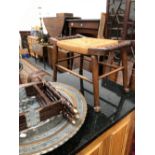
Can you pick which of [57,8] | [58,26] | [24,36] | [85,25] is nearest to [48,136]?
[85,25]

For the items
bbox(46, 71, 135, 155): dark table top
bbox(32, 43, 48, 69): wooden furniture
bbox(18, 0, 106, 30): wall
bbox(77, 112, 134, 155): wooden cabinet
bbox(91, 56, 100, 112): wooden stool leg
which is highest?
bbox(18, 0, 106, 30): wall

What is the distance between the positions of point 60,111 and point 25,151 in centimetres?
17

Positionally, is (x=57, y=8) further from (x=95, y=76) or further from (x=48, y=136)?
(x=48, y=136)

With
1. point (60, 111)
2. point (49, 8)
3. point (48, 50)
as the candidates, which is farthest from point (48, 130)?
point (49, 8)

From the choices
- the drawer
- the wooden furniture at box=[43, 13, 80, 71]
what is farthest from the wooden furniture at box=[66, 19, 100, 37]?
the wooden furniture at box=[43, 13, 80, 71]

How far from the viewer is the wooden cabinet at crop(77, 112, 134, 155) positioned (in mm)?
607

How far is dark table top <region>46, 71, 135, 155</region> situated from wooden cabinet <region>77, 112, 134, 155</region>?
3cm

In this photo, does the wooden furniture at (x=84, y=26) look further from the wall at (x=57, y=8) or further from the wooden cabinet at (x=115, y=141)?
the wooden cabinet at (x=115, y=141)

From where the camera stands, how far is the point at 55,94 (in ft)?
2.03

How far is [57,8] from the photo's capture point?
11.2ft

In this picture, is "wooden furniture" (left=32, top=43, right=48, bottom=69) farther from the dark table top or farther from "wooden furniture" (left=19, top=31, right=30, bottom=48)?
the dark table top

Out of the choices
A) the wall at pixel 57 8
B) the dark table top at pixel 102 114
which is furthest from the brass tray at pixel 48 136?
the wall at pixel 57 8

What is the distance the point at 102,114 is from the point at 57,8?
3.20 meters
